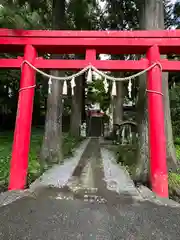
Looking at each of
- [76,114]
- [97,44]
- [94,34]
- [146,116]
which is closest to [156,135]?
[146,116]

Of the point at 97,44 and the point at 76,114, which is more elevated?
the point at 76,114

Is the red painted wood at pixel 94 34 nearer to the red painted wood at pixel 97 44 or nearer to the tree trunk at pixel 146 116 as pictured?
the red painted wood at pixel 97 44

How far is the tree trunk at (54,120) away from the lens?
6438 mm

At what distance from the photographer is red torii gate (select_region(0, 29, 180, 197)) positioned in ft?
12.3

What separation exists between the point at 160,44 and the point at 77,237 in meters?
3.40

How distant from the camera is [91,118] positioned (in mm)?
26203

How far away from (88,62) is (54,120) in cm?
314

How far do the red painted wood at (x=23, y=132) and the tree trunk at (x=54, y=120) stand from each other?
2.51 metres

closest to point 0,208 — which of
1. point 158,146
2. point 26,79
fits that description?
point 26,79

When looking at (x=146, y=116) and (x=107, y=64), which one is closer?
(x=107, y=64)

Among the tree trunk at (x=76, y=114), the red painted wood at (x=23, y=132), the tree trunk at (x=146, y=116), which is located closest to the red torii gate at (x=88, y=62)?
the red painted wood at (x=23, y=132)

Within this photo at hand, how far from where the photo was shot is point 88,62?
3.93m

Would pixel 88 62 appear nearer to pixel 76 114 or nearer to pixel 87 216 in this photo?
pixel 87 216

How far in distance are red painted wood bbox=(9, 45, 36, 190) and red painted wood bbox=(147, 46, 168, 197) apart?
7.35 feet
